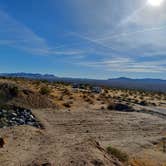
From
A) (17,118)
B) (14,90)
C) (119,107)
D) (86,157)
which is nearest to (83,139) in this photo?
(86,157)

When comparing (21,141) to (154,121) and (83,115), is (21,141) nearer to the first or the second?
(83,115)

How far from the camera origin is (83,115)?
3341cm

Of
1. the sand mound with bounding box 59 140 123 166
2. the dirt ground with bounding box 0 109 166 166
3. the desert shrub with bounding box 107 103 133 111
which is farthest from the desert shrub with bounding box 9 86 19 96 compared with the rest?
the sand mound with bounding box 59 140 123 166

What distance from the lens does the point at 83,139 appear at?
20.5 m

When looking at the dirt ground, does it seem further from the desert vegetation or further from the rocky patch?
the rocky patch

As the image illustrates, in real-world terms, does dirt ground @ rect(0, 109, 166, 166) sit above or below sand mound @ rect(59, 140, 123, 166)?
below

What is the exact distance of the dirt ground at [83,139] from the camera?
1558 cm

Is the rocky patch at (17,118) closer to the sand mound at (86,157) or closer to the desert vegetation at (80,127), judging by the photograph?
the desert vegetation at (80,127)

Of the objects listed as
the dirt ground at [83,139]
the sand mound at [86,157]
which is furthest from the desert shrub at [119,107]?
the sand mound at [86,157]

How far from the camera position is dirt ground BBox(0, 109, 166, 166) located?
51.1 feet

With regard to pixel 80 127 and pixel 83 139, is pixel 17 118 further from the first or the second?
pixel 83 139

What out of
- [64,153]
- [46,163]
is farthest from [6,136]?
[46,163]

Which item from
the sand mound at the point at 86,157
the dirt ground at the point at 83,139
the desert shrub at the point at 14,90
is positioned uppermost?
the desert shrub at the point at 14,90

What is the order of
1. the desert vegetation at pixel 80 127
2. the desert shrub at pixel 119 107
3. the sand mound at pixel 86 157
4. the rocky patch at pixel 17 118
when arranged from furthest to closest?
the desert shrub at pixel 119 107 → the rocky patch at pixel 17 118 → the desert vegetation at pixel 80 127 → the sand mound at pixel 86 157
